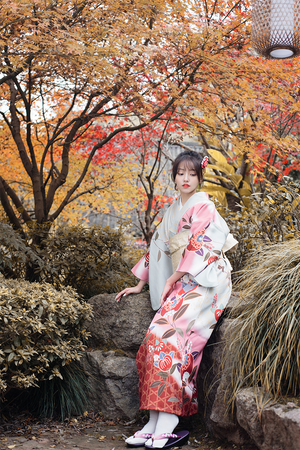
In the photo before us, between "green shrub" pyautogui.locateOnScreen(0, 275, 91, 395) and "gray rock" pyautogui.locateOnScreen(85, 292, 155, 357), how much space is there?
0.25 meters

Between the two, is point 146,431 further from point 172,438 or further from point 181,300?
point 181,300

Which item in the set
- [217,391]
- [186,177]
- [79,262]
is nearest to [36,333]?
[217,391]

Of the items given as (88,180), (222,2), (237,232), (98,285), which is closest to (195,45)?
(222,2)

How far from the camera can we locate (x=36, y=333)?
2.95 meters

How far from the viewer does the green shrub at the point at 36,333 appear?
2.72 metres

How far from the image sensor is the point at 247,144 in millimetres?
4570

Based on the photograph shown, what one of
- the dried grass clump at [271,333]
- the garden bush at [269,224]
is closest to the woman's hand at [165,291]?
the dried grass clump at [271,333]

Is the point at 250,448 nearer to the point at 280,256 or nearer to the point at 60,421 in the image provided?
the point at 280,256

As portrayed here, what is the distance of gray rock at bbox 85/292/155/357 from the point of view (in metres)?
3.39

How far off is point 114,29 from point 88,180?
14.9 feet

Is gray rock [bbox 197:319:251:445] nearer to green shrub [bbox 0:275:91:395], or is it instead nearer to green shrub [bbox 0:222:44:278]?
green shrub [bbox 0:275:91:395]

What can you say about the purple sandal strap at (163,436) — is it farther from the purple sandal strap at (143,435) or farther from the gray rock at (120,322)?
the gray rock at (120,322)

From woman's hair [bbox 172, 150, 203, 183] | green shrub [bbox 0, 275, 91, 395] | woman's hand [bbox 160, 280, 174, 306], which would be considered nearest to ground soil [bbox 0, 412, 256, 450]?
green shrub [bbox 0, 275, 91, 395]

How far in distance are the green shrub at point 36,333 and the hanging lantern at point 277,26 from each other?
244cm
